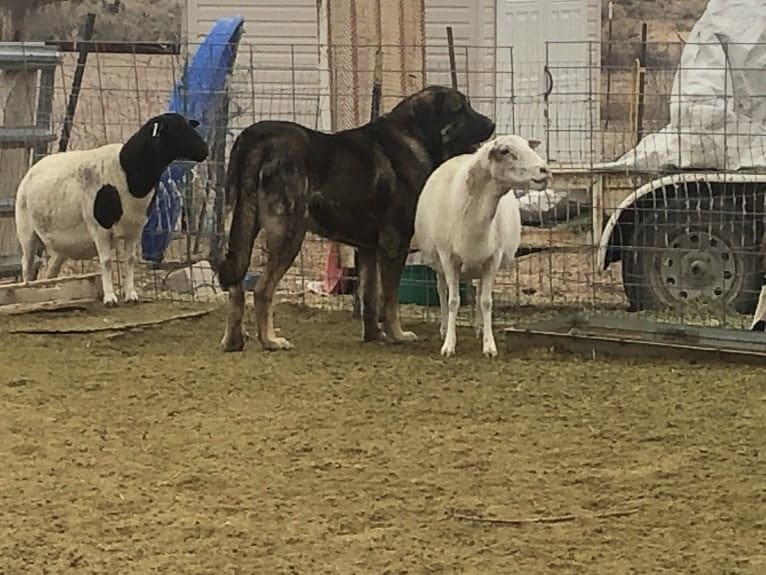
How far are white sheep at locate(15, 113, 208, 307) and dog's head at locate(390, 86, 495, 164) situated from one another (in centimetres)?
166

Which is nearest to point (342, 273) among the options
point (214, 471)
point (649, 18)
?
point (214, 471)

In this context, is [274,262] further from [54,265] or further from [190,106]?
[190,106]

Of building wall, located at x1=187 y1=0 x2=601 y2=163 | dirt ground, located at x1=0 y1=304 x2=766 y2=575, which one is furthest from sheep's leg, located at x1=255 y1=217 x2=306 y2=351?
building wall, located at x1=187 y1=0 x2=601 y2=163

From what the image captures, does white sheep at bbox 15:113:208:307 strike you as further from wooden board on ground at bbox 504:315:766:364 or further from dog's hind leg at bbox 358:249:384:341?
wooden board on ground at bbox 504:315:766:364

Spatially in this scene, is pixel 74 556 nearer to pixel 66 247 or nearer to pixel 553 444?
pixel 553 444

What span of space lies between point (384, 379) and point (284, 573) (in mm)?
3001

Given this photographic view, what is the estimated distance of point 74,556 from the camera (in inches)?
163

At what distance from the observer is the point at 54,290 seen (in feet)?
31.8

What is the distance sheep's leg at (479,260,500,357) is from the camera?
25.1 ft

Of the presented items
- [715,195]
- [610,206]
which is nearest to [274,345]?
[610,206]

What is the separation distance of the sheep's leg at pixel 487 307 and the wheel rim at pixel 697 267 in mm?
1838

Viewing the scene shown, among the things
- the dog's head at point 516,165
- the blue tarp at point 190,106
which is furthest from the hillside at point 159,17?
the dog's head at point 516,165

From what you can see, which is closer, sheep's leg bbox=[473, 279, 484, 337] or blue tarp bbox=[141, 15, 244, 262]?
sheep's leg bbox=[473, 279, 484, 337]

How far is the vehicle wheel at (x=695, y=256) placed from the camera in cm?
914
